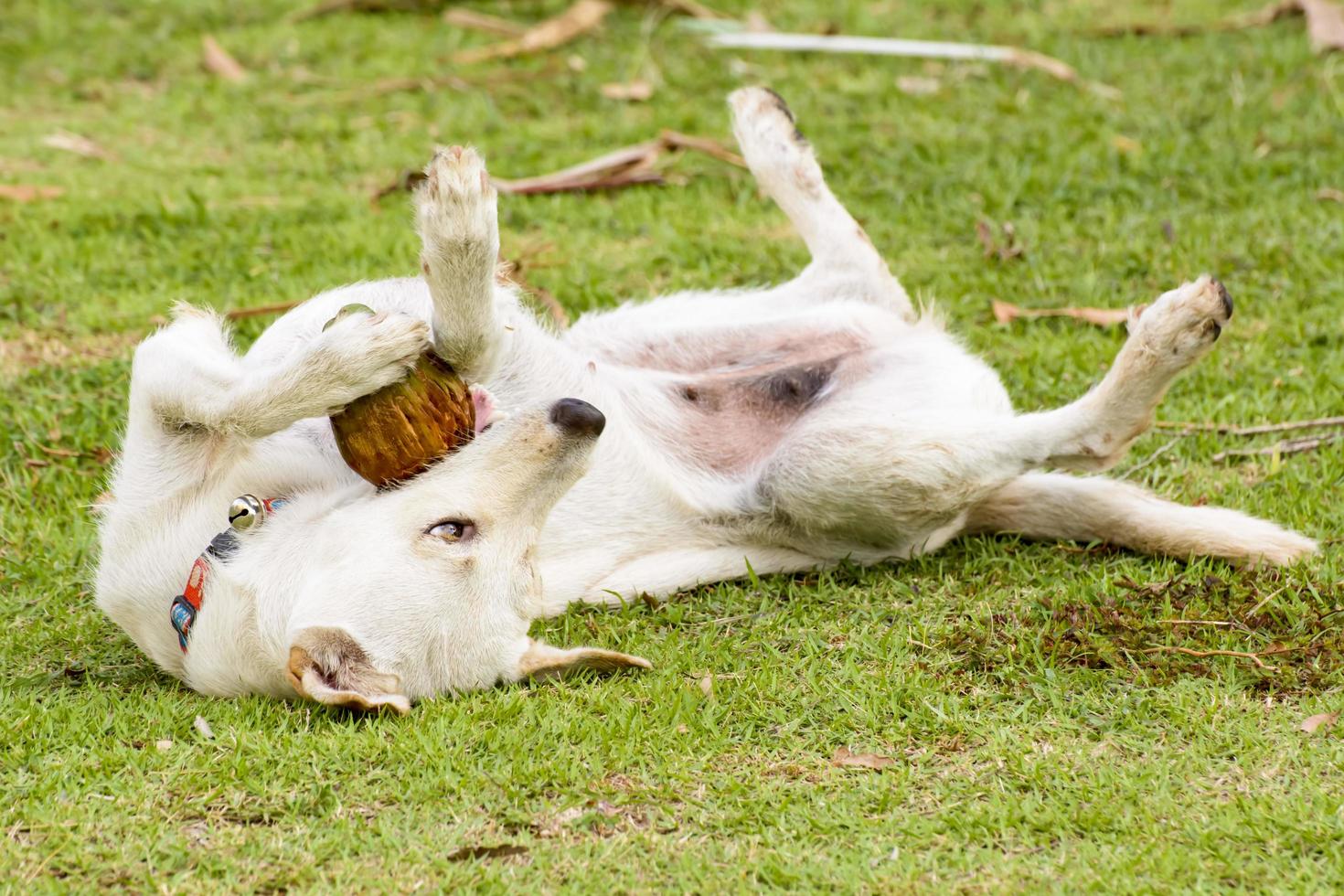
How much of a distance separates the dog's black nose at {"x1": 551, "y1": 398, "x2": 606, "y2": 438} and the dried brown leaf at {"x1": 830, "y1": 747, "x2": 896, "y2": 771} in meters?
1.01

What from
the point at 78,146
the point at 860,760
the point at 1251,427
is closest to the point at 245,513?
the point at 860,760

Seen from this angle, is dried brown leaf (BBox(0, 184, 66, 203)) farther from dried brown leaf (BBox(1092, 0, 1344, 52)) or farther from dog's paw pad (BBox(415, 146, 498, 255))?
dried brown leaf (BBox(1092, 0, 1344, 52))

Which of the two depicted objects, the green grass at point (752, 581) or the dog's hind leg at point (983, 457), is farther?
the dog's hind leg at point (983, 457)

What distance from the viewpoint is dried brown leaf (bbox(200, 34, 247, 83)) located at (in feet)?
29.6

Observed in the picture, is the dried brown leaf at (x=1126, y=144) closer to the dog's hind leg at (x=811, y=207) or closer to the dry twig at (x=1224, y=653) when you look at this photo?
the dog's hind leg at (x=811, y=207)

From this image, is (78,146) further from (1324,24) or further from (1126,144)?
(1324,24)

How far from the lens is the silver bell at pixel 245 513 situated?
12.9 ft

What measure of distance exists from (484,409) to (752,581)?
3.18 ft

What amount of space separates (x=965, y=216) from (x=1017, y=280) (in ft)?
2.19

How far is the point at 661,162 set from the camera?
7.66m

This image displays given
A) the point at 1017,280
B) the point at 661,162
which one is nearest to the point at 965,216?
the point at 1017,280

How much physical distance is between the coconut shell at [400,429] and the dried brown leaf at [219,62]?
5579 millimetres

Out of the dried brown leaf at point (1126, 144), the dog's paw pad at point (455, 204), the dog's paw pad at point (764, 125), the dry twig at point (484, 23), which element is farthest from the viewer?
the dry twig at point (484, 23)

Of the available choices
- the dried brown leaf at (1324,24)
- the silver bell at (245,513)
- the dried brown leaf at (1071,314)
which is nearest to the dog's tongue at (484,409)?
the silver bell at (245,513)
